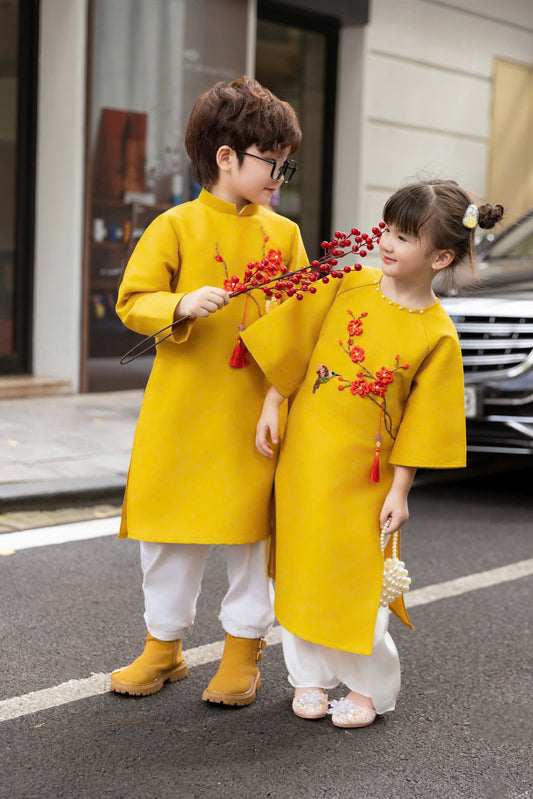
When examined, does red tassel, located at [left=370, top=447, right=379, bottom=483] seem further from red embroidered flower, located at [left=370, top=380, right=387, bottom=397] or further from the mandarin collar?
the mandarin collar

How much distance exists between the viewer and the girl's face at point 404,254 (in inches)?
114

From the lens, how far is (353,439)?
2.96 meters

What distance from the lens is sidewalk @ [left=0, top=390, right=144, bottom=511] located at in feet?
18.8

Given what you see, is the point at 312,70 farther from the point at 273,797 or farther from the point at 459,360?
the point at 273,797

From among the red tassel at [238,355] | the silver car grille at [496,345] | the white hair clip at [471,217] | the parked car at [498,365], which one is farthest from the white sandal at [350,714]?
the silver car grille at [496,345]

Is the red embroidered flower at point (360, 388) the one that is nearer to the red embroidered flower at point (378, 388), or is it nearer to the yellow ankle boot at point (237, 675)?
the red embroidered flower at point (378, 388)

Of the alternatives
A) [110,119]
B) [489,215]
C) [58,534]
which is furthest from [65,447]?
[489,215]

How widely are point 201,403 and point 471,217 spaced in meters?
0.86

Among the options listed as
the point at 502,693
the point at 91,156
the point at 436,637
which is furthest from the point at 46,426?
the point at 502,693

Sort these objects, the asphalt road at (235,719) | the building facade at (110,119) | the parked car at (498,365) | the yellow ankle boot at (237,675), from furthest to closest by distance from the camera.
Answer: the building facade at (110,119) → the parked car at (498,365) → the yellow ankle boot at (237,675) → the asphalt road at (235,719)

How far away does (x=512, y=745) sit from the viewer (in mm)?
2998

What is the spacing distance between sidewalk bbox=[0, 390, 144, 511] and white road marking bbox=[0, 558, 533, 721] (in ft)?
6.65

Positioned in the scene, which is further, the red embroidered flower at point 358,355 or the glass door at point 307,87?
the glass door at point 307,87

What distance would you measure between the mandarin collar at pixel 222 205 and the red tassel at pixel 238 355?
0.35m
